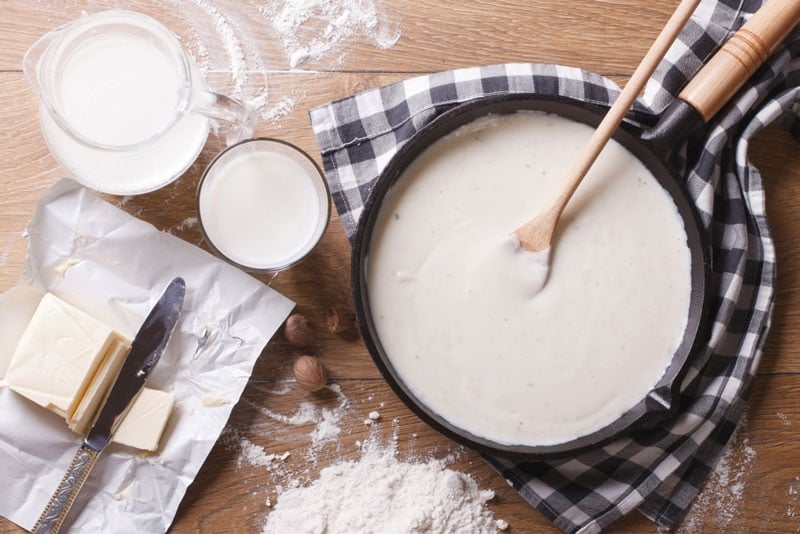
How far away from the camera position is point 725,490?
4.36 feet

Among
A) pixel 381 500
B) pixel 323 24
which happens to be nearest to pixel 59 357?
pixel 381 500

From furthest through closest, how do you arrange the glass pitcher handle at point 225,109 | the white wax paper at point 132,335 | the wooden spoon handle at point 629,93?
the white wax paper at point 132,335
the glass pitcher handle at point 225,109
the wooden spoon handle at point 629,93

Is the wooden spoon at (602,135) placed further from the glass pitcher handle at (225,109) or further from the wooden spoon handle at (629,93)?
the glass pitcher handle at (225,109)

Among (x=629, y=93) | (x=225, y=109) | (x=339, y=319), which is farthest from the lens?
(x=339, y=319)

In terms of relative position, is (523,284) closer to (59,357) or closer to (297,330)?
(297,330)

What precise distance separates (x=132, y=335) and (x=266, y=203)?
1.12 ft

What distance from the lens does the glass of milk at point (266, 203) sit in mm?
1266

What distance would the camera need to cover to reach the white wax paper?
1290 mm

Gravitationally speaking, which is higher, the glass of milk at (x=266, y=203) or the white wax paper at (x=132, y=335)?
the glass of milk at (x=266, y=203)

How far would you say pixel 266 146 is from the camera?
128cm

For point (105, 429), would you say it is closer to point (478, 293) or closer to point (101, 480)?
point (101, 480)

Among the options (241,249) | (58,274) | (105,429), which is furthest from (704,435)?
(58,274)

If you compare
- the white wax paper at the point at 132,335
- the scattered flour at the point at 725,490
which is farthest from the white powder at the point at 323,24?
the scattered flour at the point at 725,490

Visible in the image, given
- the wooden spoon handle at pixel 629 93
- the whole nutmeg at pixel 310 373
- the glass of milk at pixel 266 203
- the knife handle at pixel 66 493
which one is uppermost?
the wooden spoon handle at pixel 629 93
